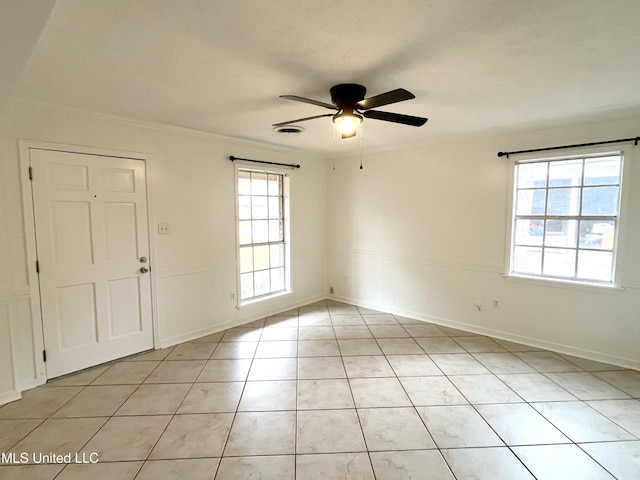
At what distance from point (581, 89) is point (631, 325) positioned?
2.29 metres

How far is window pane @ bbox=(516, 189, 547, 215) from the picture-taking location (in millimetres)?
3406

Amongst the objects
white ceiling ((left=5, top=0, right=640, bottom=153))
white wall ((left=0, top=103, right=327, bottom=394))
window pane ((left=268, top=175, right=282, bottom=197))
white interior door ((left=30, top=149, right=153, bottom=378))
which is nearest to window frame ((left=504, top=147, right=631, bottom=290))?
white ceiling ((left=5, top=0, right=640, bottom=153))

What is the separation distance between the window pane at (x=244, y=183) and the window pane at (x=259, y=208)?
0.50ft

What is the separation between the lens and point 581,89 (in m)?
2.34

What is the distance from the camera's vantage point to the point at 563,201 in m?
3.27

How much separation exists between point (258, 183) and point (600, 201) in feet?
12.8

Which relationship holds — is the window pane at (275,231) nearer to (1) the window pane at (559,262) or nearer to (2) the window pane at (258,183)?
(2) the window pane at (258,183)

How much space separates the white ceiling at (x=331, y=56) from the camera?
142 centimetres

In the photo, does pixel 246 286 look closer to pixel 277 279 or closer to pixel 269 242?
pixel 277 279

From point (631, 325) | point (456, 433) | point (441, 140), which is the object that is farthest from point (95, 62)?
point (631, 325)

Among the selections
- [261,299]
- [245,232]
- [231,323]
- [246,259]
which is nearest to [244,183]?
[245,232]

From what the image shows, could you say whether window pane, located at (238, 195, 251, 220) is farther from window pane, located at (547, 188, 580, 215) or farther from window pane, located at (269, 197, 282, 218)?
window pane, located at (547, 188, 580, 215)

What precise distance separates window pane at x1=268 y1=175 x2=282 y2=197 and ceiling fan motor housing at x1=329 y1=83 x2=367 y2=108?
8.07 ft

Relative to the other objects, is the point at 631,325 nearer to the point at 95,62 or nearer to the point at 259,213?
the point at 259,213
